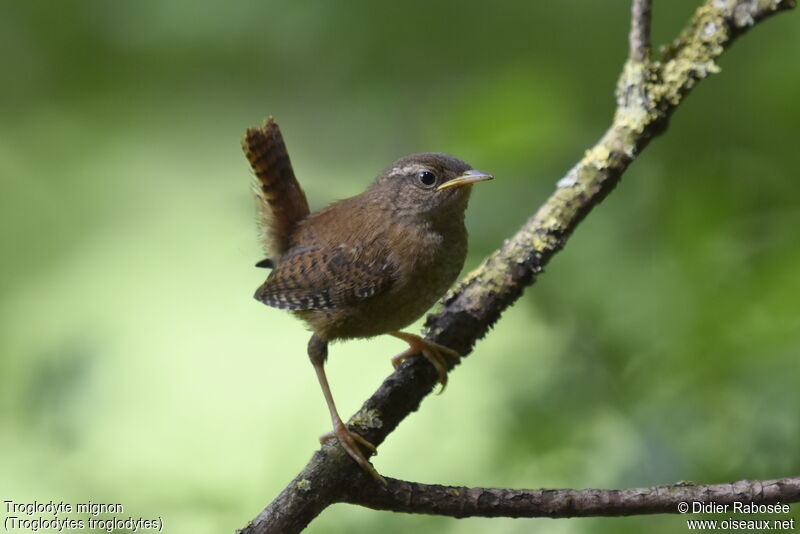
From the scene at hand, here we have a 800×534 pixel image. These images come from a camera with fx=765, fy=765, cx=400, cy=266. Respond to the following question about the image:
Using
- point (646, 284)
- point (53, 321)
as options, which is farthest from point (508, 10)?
point (53, 321)

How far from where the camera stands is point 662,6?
378cm

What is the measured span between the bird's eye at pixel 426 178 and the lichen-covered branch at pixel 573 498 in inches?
43.3

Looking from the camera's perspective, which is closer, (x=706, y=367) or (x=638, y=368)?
(x=706, y=367)

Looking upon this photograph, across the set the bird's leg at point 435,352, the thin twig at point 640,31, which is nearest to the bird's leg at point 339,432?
the bird's leg at point 435,352

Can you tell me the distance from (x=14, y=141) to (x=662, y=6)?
11.7 feet

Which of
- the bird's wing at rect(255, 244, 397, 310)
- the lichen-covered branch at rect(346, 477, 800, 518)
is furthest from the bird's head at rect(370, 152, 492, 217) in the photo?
the lichen-covered branch at rect(346, 477, 800, 518)

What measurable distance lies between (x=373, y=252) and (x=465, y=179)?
402 mm

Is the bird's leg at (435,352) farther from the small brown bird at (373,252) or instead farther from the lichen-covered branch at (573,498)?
the lichen-covered branch at (573,498)

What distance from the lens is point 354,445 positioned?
7.19 ft

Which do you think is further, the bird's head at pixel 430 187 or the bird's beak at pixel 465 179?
the bird's head at pixel 430 187

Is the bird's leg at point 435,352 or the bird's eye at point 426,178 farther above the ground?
the bird's eye at point 426,178

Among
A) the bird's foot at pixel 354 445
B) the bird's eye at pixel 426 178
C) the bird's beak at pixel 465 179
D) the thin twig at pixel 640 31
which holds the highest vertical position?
the thin twig at pixel 640 31

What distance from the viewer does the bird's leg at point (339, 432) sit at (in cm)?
211

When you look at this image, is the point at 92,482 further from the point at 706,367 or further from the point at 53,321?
the point at 706,367
